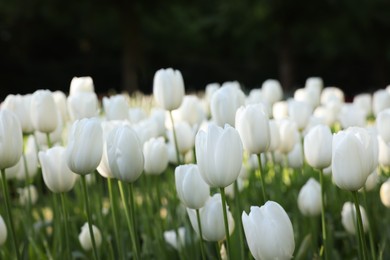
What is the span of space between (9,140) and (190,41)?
88.1 ft

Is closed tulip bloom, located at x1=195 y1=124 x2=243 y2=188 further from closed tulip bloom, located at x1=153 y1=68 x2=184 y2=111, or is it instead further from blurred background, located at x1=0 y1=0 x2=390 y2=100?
blurred background, located at x1=0 y1=0 x2=390 y2=100

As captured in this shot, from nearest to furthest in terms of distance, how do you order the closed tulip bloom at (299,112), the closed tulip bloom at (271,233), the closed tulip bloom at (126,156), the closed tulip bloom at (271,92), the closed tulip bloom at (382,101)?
the closed tulip bloom at (271,233) < the closed tulip bloom at (126,156) < the closed tulip bloom at (299,112) < the closed tulip bloom at (382,101) < the closed tulip bloom at (271,92)

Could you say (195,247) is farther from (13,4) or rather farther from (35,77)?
(35,77)

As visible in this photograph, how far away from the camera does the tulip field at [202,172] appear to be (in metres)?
1.42

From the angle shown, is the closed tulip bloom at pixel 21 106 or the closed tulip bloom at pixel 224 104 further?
the closed tulip bloom at pixel 21 106

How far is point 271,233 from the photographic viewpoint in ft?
4.20

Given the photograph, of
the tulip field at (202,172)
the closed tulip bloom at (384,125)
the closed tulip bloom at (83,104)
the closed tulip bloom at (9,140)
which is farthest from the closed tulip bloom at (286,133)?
the closed tulip bloom at (9,140)

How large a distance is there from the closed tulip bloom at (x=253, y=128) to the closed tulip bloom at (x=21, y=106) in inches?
39.5

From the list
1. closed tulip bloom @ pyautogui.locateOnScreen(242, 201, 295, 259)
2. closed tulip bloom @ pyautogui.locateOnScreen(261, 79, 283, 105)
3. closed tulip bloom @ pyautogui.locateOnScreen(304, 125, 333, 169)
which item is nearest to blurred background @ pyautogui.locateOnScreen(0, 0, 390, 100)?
closed tulip bloom @ pyautogui.locateOnScreen(261, 79, 283, 105)

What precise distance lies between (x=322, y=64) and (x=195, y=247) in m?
29.4

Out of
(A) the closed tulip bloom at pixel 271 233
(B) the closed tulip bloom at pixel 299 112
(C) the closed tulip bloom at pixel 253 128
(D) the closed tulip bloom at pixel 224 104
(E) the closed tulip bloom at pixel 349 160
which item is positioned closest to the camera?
(A) the closed tulip bloom at pixel 271 233

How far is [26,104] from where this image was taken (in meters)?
2.37

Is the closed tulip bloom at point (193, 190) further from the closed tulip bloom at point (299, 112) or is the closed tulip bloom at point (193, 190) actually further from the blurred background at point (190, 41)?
the blurred background at point (190, 41)

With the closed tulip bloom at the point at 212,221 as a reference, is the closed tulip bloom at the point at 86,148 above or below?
above
